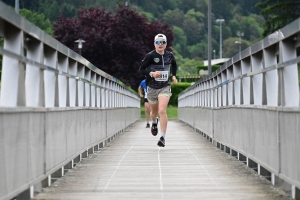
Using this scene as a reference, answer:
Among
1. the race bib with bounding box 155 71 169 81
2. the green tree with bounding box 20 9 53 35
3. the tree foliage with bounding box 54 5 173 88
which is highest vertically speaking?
the green tree with bounding box 20 9 53 35

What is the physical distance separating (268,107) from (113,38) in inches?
2315

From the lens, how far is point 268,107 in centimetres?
998

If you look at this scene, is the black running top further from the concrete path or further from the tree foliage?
the tree foliage

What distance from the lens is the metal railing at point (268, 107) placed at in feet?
27.9

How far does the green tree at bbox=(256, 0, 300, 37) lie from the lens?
3632 inches

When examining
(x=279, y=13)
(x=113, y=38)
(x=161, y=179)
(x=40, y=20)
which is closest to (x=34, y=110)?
(x=161, y=179)

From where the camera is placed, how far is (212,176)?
10828 millimetres

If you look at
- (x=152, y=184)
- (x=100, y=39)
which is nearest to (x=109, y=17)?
(x=100, y=39)

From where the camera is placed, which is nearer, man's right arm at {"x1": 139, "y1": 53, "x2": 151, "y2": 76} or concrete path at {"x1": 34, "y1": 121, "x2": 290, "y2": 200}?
concrete path at {"x1": 34, "y1": 121, "x2": 290, "y2": 200}

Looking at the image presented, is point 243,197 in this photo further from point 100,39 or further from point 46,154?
point 100,39

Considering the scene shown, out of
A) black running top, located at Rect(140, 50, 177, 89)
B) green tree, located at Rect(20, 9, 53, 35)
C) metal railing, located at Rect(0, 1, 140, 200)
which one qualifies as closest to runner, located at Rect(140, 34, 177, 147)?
black running top, located at Rect(140, 50, 177, 89)

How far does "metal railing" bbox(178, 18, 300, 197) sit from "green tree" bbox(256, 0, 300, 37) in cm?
7720

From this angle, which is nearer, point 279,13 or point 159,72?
point 159,72

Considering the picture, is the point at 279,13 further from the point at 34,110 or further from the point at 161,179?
the point at 34,110
